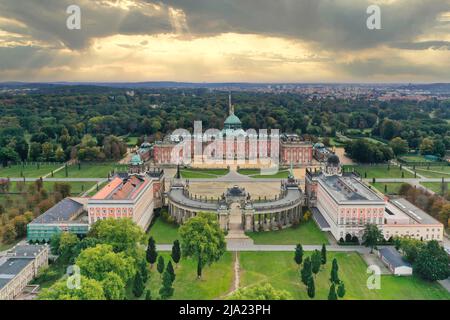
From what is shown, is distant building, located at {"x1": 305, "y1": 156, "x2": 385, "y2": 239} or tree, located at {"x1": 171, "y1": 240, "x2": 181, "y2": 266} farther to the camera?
distant building, located at {"x1": 305, "y1": 156, "x2": 385, "y2": 239}

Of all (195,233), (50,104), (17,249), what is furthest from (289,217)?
(50,104)

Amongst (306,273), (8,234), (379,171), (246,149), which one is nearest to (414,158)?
(379,171)

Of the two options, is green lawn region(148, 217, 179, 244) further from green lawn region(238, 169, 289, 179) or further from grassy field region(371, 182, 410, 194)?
grassy field region(371, 182, 410, 194)

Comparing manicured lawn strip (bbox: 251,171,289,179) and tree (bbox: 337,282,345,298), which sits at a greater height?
manicured lawn strip (bbox: 251,171,289,179)

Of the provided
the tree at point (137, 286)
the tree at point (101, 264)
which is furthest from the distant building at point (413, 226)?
the tree at point (101, 264)

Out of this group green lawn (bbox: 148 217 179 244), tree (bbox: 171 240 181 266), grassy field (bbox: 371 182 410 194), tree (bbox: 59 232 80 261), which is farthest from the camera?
grassy field (bbox: 371 182 410 194)

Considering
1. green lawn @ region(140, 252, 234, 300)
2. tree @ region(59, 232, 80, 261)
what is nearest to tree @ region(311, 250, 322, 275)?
green lawn @ region(140, 252, 234, 300)
